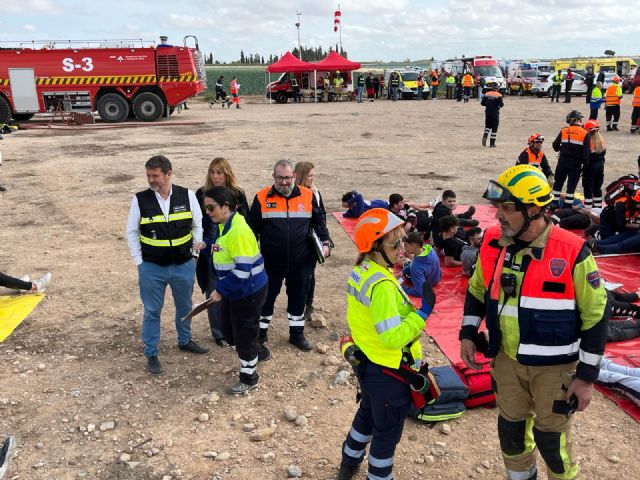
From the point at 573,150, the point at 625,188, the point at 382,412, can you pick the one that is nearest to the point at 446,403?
the point at 382,412

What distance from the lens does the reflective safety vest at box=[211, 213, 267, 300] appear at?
4.29 m

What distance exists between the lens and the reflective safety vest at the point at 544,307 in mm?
2707

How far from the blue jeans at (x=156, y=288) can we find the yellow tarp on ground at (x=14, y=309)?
176 cm

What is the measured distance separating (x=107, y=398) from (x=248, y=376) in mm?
1177

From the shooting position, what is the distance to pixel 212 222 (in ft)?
17.5

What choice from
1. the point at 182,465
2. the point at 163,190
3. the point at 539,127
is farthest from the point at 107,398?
the point at 539,127

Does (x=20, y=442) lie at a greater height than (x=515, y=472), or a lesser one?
lesser

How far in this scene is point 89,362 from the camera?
5184 mm

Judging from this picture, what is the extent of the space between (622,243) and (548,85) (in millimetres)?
30622

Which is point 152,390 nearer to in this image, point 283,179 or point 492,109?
point 283,179

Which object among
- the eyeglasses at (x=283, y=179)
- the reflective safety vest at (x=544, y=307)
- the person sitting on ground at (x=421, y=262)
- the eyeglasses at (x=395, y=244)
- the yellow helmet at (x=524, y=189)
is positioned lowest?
the person sitting on ground at (x=421, y=262)

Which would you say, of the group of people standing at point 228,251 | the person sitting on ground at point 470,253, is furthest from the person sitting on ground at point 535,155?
the group of people standing at point 228,251

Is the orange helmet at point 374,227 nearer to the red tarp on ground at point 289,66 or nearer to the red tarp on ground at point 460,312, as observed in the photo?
the red tarp on ground at point 460,312

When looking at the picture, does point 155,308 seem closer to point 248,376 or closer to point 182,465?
point 248,376
